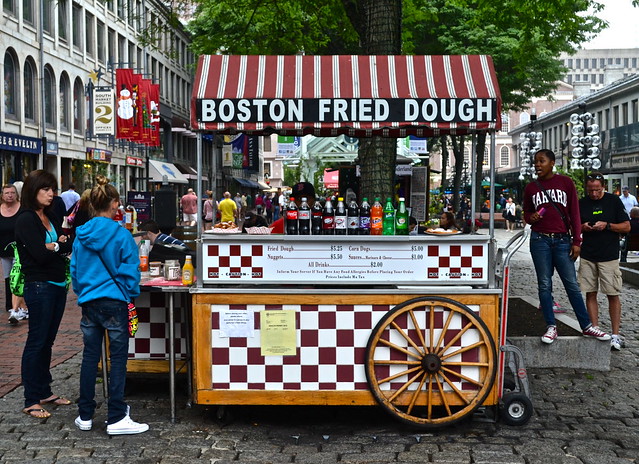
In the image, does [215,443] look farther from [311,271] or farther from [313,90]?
[313,90]

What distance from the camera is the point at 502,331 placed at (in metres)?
5.93

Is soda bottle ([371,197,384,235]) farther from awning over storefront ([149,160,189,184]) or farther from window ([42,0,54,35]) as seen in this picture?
awning over storefront ([149,160,189,184])

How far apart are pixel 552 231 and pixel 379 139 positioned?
2567 mm

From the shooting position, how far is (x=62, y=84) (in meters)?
36.9

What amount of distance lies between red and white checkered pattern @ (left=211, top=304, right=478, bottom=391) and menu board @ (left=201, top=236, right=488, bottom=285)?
22 cm

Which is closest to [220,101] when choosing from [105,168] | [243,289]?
[243,289]

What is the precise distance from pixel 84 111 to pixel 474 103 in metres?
35.9

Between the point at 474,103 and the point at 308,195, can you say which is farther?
the point at 308,195

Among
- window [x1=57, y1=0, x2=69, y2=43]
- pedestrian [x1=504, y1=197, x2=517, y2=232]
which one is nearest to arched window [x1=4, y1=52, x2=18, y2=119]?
window [x1=57, y1=0, x2=69, y2=43]

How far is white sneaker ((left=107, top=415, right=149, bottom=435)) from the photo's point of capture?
18.6 feet

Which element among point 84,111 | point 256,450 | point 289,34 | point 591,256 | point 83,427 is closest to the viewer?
point 256,450

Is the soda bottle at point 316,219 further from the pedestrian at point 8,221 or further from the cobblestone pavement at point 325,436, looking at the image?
the pedestrian at point 8,221

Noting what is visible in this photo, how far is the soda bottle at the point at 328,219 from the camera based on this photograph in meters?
6.12

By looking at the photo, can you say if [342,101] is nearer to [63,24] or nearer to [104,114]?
[104,114]
